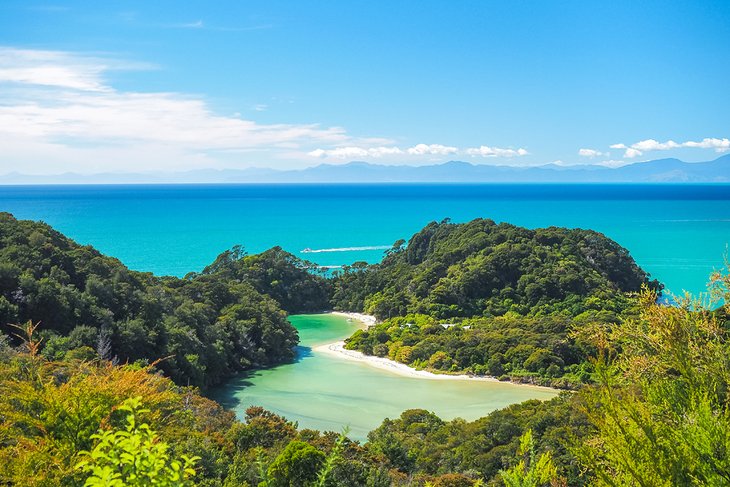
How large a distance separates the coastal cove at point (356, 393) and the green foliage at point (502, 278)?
9.12 meters

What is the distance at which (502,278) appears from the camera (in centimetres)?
3638

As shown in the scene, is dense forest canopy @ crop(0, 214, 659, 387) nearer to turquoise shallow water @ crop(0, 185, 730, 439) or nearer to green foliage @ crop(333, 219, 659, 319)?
green foliage @ crop(333, 219, 659, 319)

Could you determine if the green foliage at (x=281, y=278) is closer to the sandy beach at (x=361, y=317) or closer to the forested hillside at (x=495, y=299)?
the forested hillside at (x=495, y=299)

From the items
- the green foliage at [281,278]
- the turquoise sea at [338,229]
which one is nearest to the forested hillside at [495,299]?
the green foliage at [281,278]

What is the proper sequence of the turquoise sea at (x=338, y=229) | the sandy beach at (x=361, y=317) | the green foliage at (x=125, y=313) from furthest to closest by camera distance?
the turquoise sea at (x=338, y=229)
the sandy beach at (x=361, y=317)
the green foliage at (x=125, y=313)

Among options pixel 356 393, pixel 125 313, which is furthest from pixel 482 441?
pixel 125 313

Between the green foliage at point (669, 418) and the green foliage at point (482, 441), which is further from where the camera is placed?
the green foliage at point (482, 441)

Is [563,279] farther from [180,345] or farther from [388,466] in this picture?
[388,466]

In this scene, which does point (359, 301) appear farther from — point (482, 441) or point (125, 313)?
point (482, 441)

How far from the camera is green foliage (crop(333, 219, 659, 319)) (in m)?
34.2

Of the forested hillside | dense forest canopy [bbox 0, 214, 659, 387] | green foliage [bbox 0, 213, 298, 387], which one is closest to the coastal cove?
dense forest canopy [bbox 0, 214, 659, 387]

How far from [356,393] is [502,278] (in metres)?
16.2

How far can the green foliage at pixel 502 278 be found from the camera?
1345 inches

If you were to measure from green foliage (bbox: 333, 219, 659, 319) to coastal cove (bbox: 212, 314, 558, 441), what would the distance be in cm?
912
